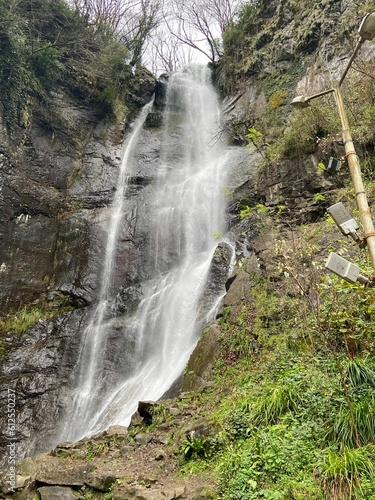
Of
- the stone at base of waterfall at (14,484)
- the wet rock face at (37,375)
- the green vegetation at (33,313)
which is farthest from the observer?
the green vegetation at (33,313)

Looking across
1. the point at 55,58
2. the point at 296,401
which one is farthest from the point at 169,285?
the point at 55,58

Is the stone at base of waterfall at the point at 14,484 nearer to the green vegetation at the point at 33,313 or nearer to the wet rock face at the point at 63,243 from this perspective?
the wet rock face at the point at 63,243

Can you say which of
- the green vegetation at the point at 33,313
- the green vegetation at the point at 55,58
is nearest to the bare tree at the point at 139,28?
the green vegetation at the point at 55,58

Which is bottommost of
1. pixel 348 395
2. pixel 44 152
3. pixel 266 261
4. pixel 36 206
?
pixel 348 395

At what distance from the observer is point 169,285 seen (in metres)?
12.6

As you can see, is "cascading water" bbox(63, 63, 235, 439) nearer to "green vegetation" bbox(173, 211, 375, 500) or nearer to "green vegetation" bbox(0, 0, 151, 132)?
"green vegetation" bbox(173, 211, 375, 500)

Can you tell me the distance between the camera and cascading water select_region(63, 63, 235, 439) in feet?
32.2

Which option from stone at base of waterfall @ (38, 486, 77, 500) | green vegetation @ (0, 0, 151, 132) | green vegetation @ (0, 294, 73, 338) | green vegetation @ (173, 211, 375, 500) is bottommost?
stone at base of waterfall @ (38, 486, 77, 500)

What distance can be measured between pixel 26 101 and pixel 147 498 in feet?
54.7

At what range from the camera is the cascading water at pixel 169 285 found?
9805 millimetres

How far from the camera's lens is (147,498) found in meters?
4.33

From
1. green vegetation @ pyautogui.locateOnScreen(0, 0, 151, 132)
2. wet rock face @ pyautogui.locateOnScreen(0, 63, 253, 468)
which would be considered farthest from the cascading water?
green vegetation @ pyautogui.locateOnScreen(0, 0, 151, 132)

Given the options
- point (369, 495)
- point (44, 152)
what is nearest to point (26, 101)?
point (44, 152)

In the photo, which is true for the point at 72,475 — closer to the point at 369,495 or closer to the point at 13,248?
the point at 369,495
